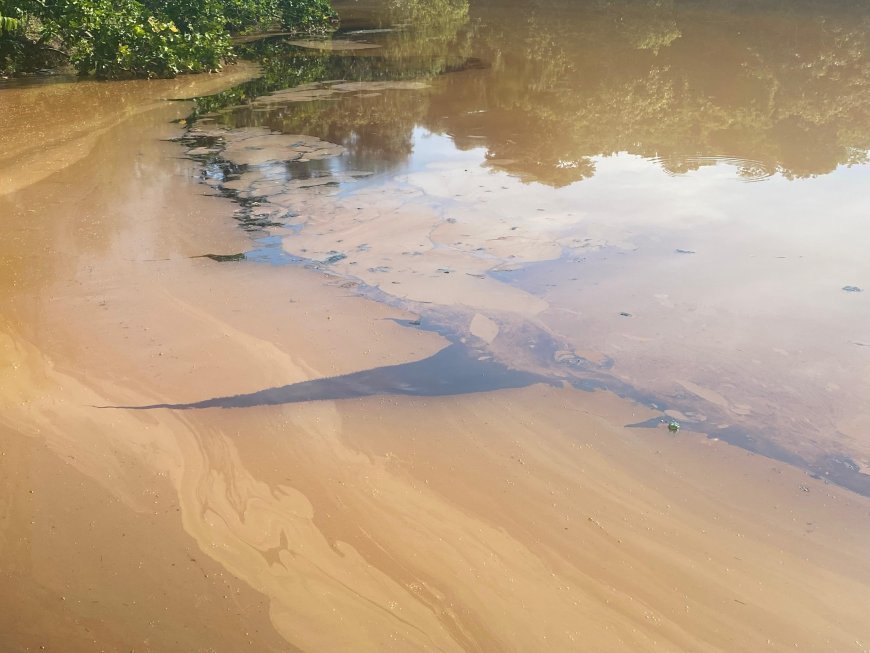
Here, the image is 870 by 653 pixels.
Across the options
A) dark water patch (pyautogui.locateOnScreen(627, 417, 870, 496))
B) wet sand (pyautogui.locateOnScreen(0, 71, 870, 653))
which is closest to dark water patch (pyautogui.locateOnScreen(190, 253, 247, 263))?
wet sand (pyautogui.locateOnScreen(0, 71, 870, 653))

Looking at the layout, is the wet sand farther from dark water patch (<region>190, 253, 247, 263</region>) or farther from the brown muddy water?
dark water patch (<region>190, 253, 247, 263</region>)

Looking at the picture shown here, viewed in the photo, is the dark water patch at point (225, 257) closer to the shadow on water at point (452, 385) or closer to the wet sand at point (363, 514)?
the wet sand at point (363, 514)

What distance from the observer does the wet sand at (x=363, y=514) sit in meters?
2.55

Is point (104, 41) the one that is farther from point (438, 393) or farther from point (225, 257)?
point (438, 393)

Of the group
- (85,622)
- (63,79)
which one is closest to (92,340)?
(85,622)

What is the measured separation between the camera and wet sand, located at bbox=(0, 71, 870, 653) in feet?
8.38

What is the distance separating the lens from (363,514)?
304 centimetres

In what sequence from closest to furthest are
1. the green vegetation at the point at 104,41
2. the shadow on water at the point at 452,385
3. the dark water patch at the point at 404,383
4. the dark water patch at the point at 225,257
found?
1. the shadow on water at the point at 452,385
2. the dark water patch at the point at 404,383
3. the dark water patch at the point at 225,257
4. the green vegetation at the point at 104,41

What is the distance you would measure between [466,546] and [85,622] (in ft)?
4.58

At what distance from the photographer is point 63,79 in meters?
12.5

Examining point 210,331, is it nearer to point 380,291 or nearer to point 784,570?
point 380,291

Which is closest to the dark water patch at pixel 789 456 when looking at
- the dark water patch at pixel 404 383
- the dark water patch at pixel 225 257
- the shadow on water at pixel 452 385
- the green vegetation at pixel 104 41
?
the shadow on water at pixel 452 385

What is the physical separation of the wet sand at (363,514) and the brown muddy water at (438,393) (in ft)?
0.04

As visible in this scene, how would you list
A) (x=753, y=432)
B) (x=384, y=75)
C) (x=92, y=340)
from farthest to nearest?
(x=384, y=75) < (x=92, y=340) < (x=753, y=432)
